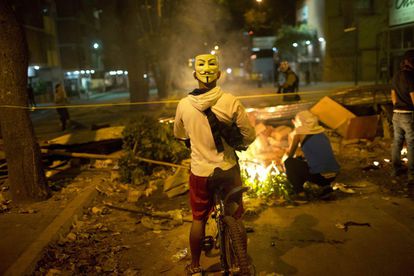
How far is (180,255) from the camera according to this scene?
4.42 metres

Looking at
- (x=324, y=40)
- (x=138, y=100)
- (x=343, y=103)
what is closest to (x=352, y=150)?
(x=343, y=103)

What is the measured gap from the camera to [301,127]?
554 centimetres

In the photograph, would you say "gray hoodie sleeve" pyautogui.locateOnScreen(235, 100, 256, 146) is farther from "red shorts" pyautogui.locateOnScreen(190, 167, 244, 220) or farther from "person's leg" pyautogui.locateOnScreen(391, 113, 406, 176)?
"person's leg" pyautogui.locateOnScreen(391, 113, 406, 176)

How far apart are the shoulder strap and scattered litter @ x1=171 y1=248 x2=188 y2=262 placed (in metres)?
1.60

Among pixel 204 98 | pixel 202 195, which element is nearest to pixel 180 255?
pixel 202 195

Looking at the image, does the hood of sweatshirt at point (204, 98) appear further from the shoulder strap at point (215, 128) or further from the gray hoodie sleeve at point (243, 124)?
the gray hoodie sleeve at point (243, 124)

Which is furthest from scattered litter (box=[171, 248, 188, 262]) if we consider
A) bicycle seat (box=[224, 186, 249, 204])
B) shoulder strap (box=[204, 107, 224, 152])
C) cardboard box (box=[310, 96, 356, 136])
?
cardboard box (box=[310, 96, 356, 136])

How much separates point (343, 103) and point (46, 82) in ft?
108

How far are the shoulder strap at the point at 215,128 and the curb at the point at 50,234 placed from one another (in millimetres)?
2354

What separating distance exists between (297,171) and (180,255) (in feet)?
7.08

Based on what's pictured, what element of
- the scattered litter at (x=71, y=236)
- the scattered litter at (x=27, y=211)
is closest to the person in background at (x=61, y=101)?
the scattered litter at (x=27, y=211)

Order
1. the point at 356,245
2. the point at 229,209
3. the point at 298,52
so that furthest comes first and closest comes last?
the point at 298,52
the point at 356,245
the point at 229,209

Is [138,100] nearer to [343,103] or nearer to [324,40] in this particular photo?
[343,103]

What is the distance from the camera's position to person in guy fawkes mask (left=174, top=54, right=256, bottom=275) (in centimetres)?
332
